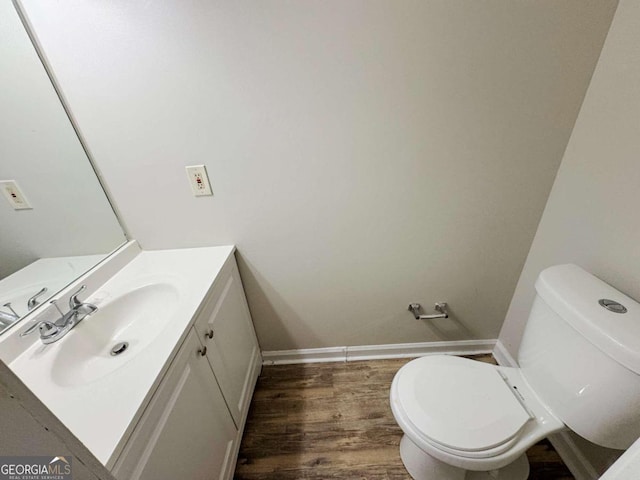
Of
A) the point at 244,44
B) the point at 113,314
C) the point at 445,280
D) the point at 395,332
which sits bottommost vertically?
the point at 395,332

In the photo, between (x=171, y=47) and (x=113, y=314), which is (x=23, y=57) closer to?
(x=171, y=47)

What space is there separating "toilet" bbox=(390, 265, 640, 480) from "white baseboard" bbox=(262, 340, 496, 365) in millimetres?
504

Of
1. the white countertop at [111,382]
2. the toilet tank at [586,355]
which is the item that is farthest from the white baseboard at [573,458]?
the white countertop at [111,382]

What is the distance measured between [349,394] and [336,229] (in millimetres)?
893

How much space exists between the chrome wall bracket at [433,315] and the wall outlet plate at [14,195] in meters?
1.63

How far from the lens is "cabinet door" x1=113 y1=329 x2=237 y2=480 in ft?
2.04

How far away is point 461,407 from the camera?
900 millimetres

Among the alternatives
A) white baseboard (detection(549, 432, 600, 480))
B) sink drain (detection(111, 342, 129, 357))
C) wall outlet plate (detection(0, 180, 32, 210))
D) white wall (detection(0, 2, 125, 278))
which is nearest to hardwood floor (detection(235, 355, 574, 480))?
white baseboard (detection(549, 432, 600, 480))

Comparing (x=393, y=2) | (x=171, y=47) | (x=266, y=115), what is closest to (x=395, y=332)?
(x=266, y=115)

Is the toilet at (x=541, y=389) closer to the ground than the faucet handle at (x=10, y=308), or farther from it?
closer to the ground

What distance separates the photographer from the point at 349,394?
140cm

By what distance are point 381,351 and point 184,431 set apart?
3.56ft

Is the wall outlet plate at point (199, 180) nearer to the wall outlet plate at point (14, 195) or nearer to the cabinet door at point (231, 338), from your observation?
the cabinet door at point (231, 338)

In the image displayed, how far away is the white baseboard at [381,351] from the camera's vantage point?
5.02 feet
